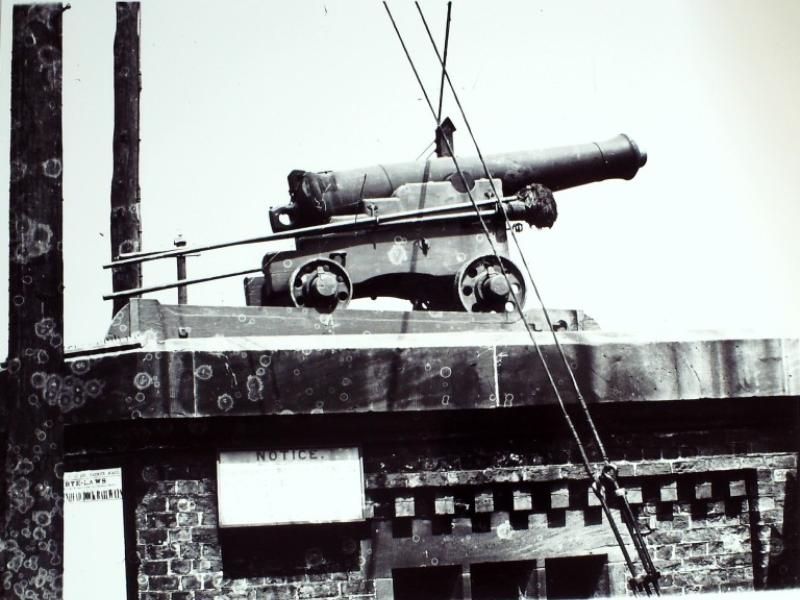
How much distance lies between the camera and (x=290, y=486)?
7.21 meters

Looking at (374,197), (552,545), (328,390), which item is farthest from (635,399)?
(374,197)

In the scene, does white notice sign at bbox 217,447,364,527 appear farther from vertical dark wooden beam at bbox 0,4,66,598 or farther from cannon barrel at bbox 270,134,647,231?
cannon barrel at bbox 270,134,647,231

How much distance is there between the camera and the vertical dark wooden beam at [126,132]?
11195 mm

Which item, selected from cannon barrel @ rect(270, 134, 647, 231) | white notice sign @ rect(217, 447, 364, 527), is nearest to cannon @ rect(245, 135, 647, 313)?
cannon barrel @ rect(270, 134, 647, 231)

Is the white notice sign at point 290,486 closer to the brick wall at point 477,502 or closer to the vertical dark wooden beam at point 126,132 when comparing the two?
the brick wall at point 477,502

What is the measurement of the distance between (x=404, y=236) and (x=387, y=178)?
1.98ft

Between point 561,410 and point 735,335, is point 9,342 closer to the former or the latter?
point 561,410

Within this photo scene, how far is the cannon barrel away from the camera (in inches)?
357

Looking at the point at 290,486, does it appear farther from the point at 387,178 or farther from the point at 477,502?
the point at 387,178

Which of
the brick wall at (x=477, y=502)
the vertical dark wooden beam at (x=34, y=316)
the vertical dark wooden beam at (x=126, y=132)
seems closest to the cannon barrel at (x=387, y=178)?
the brick wall at (x=477, y=502)

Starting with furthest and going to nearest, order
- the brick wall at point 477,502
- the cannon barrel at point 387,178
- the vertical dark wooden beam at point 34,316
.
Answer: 1. the cannon barrel at point 387,178
2. the brick wall at point 477,502
3. the vertical dark wooden beam at point 34,316

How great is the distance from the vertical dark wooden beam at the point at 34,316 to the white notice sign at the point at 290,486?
104 cm

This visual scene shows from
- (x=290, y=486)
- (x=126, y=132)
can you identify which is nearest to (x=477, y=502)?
(x=290, y=486)

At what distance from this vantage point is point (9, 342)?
6.55 meters
